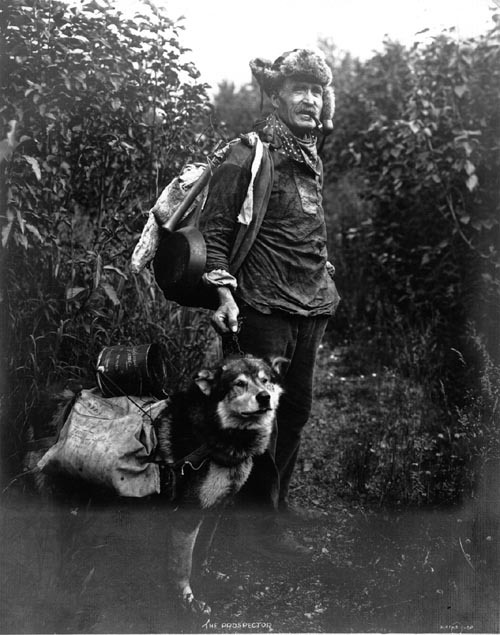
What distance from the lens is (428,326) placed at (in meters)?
6.09

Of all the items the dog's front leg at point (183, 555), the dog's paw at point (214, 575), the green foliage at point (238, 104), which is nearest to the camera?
the dog's front leg at point (183, 555)

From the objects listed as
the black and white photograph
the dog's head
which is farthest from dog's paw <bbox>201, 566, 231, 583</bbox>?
the dog's head

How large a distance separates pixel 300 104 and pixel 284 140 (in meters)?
0.19

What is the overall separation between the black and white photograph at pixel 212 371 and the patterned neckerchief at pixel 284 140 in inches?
0.5

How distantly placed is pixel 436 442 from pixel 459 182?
258 centimetres

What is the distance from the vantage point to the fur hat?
332cm

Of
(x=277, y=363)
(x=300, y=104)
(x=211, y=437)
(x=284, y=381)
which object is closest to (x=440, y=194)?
(x=300, y=104)

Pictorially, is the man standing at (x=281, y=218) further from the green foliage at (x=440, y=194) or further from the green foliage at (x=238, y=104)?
the green foliage at (x=238, y=104)

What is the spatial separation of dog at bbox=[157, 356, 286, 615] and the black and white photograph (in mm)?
11

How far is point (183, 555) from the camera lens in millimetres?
3219

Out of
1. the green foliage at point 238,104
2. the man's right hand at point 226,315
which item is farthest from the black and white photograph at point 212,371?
the green foliage at point 238,104

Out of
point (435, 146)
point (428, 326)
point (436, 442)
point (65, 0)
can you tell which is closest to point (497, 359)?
point (436, 442)

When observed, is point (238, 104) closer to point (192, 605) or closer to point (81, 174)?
point (81, 174)

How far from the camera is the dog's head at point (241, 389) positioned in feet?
10.1
